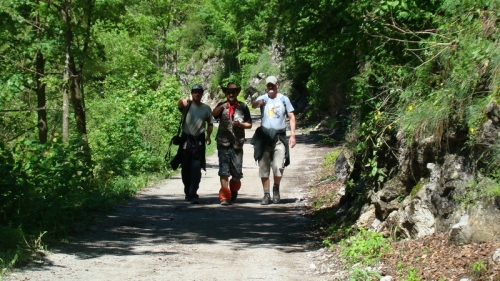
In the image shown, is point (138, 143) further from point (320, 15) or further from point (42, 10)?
point (320, 15)

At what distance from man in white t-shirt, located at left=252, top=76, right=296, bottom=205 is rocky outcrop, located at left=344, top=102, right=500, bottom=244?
3.42 meters

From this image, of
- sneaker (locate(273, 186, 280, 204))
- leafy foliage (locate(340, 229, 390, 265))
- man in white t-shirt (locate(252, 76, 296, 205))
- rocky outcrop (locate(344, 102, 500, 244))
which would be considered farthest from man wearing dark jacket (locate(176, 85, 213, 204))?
leafy foliage (locate(340, 229, 390, 265))

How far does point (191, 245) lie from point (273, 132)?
144 inches

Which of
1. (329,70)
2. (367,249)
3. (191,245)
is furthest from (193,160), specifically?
(367,249)

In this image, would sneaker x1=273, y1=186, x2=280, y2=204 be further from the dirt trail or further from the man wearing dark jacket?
the man wearing dark jacket

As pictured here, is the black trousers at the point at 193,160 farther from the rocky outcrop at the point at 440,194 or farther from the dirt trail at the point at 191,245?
the rocky outcrop at the point at 440,194

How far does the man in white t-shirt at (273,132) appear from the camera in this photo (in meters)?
12.1

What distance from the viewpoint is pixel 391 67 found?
879 cm

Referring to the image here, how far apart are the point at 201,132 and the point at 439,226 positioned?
6176 mm

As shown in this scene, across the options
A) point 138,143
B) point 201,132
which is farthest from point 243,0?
point 201,132

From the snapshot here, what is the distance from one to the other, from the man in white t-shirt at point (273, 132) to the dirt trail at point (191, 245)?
691 mm

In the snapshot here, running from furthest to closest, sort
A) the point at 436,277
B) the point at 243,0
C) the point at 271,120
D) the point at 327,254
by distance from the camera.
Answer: the point at 243,0 < the point at 271,120 < the point at 327,254 < the point at 436,277

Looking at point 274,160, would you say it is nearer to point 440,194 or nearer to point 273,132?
point 273,132

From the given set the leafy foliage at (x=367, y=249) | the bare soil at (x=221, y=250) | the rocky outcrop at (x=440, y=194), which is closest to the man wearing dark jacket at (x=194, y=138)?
the bare soil at (x=221, y=250)
